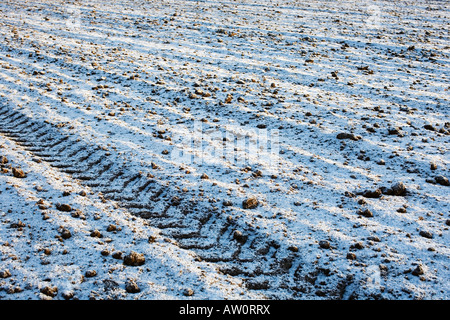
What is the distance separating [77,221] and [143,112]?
2427mm

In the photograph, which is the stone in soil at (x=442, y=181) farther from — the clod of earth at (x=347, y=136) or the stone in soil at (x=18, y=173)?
the stone in soil at (x=18, y=173)

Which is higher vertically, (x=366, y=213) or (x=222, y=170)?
(x=222, y=170)

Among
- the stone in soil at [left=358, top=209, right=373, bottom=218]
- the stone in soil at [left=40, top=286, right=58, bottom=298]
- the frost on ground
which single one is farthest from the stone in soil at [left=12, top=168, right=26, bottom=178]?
the stone in soil at [left=358, top=209, right=373, bottom=218]

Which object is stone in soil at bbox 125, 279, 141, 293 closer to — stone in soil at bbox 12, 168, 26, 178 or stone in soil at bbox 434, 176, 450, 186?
stone in soil at bbox 12, 168, 26, 178

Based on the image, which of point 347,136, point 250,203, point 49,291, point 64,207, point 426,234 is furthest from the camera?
point 347,136

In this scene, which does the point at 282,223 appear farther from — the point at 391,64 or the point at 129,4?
the point at 129,4

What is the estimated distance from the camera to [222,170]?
150 inches

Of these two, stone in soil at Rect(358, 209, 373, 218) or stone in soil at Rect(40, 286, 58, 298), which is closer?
stone in soil at Rect(40, 286, 58, 298)

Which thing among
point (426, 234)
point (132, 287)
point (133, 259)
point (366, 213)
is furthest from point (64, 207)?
point (426, 234)

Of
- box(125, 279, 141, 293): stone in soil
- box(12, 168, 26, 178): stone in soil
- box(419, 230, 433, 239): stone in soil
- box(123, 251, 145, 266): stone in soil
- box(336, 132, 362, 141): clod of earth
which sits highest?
box(336, 132, 362, 141): clod of earth

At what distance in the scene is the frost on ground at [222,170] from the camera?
8.34 feet

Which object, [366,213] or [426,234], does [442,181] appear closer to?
[426,234]

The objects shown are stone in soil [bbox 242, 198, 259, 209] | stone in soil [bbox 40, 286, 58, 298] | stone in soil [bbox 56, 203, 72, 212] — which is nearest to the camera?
stone in soil [bbox 40, 286, 58, 298]

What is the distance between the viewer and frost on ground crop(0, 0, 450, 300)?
100 inches
